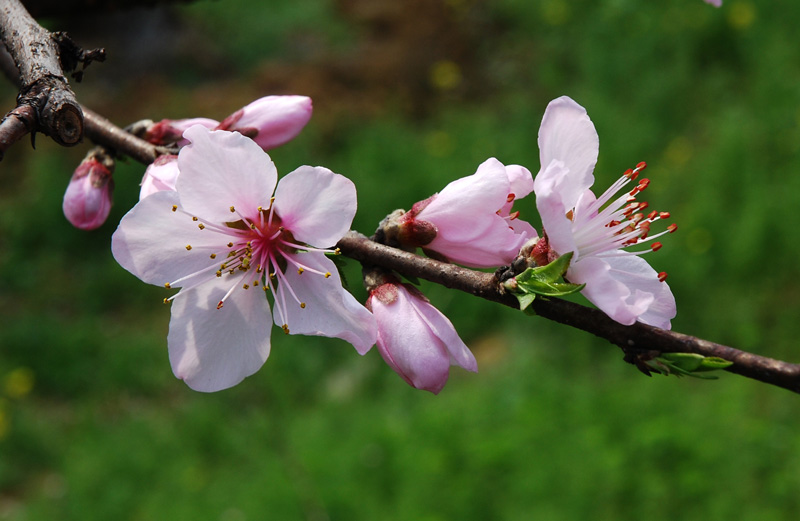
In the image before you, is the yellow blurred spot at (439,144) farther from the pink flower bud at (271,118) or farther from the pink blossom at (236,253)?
the pink blossom at (236,253)

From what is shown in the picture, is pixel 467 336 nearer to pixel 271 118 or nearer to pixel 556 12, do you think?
pixel 556 12

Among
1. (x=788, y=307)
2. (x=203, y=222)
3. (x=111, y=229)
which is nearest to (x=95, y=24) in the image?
(x=111, y=229)

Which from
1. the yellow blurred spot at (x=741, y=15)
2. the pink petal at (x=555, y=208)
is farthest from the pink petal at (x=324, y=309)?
the yellow blurred spot at (x=741, y=15)

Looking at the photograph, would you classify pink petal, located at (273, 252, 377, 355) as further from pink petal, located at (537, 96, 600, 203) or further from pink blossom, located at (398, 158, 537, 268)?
pink petal, located at (537, 96, 600, 203)

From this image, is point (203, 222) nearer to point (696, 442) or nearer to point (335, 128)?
point (696, 442)

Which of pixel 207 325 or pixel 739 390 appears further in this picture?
pixel 739 390

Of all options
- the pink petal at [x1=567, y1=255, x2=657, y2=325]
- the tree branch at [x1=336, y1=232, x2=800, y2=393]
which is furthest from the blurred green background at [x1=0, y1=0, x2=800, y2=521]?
the pink petal at [x1=567, y1=255, x2=657, y2=325]

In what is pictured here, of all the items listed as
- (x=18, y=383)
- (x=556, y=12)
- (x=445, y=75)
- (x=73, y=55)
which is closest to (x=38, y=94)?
(x=73, y=55)
